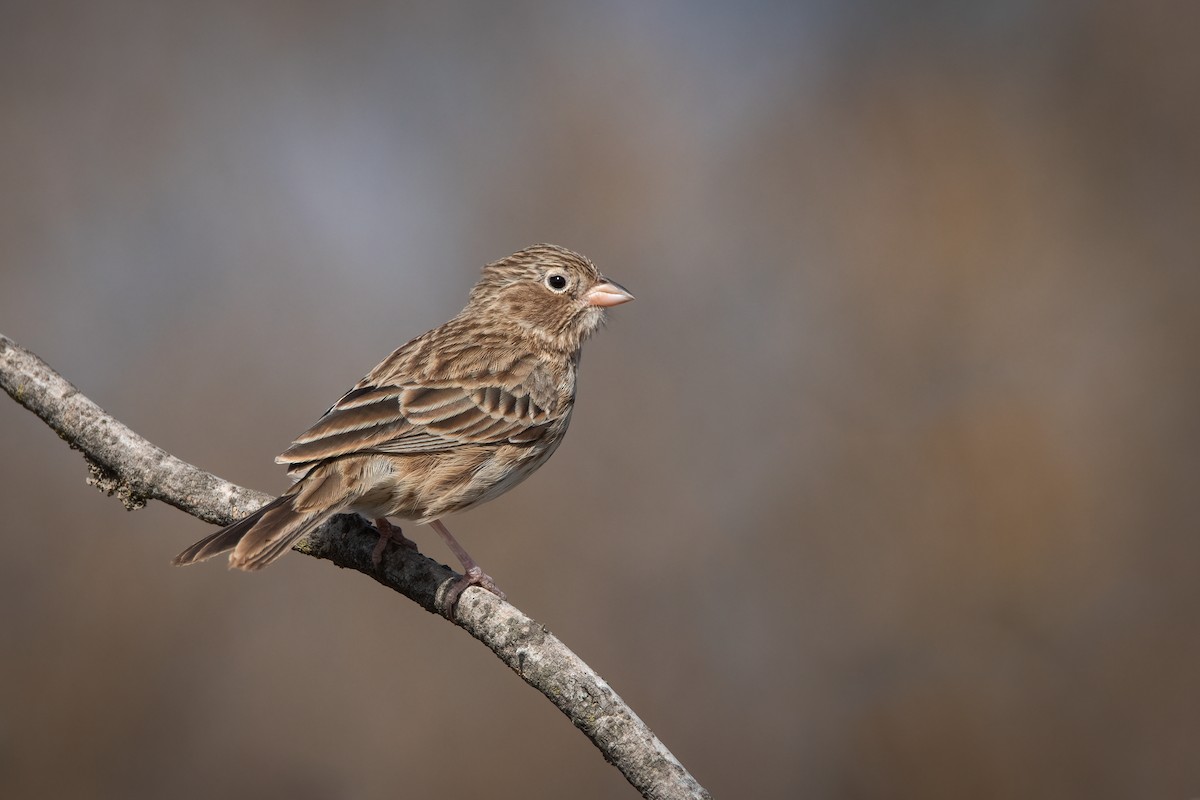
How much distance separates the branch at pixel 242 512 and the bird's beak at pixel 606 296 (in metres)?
1.75

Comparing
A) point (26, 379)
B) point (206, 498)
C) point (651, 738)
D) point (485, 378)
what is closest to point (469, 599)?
point (651, 738)

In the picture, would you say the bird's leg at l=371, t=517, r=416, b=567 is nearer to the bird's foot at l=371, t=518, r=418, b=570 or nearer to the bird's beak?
the bird's foot at l=371, t=518, r=418, b=570

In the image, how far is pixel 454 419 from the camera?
4.40 metres

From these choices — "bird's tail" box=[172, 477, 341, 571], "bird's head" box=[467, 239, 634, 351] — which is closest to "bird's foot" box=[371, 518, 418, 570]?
"bird's tail" box=[172, 477, 341, 571]

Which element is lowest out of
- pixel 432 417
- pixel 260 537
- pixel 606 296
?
pixel 260 537

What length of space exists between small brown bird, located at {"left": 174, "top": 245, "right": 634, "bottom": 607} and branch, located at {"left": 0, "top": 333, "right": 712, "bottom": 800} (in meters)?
0.12

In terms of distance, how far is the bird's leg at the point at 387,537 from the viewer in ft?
12.8

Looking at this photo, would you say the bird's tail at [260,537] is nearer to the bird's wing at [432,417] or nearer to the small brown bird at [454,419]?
the small brown bird at [454,419]

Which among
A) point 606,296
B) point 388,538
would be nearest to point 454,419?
point 388,538

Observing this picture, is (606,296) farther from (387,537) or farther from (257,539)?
(257,539)

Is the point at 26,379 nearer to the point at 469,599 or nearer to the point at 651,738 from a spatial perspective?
the point at 469,599

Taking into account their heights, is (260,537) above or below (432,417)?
below

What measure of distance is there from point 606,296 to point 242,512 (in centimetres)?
219

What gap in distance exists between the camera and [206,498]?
3.82m
